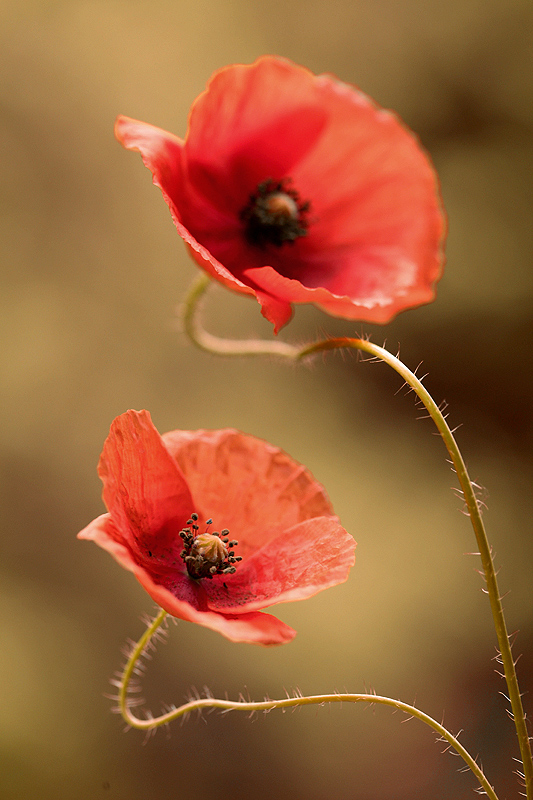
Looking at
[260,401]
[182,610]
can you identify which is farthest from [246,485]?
[260,401]

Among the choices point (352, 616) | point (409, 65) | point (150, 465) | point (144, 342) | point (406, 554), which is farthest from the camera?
point (409, 65)

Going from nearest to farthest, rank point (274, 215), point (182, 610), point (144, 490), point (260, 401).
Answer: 1. point (182, 610)
2. point (144, 490)
3. point (274, 215)
4. point (260, 401)

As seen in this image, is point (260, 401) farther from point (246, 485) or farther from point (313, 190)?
point (246, 485)

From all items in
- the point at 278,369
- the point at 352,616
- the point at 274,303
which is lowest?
the point at 352,616

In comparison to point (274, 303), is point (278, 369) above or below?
below

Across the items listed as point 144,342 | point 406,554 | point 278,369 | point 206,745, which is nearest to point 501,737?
point 406,554

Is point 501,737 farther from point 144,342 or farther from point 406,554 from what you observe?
point 144,342
